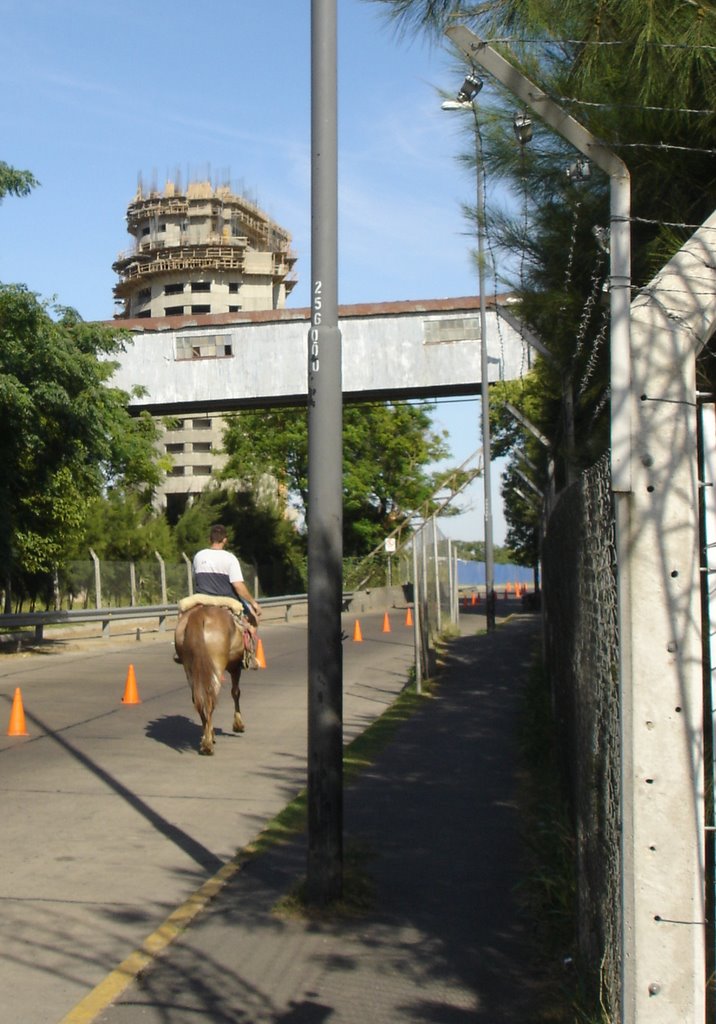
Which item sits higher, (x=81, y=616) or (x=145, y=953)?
(x=81, y=616)

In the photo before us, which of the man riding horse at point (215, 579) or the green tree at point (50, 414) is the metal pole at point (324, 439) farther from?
the green tree at point (50, 414)

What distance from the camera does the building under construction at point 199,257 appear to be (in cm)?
11731

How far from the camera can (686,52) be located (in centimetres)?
616

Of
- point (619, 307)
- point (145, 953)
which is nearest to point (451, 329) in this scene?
point (145, 953)

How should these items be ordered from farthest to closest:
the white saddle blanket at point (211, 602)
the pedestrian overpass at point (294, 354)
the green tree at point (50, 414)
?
the pedestrian overpass at point (294, 354)
the green tree at point (50, 414)
the white saddle blanket at point (211, 602)

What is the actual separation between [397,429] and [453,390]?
99.7ft

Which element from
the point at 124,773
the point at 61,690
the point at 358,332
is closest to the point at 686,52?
the point at 124,773

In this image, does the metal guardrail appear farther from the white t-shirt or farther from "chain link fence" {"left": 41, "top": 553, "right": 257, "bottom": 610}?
the white t-shirt

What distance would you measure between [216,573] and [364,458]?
180 feet

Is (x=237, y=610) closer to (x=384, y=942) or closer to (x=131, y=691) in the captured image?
(x=131, y=691)

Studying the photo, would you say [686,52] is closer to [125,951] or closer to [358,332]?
[125,951]

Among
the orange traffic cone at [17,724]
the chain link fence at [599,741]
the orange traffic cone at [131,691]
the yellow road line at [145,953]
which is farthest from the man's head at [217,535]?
the chain link fence at [599,741]

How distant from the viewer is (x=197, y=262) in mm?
116438

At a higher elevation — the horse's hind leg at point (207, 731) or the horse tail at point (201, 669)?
the horse tail at point (201, 669)
